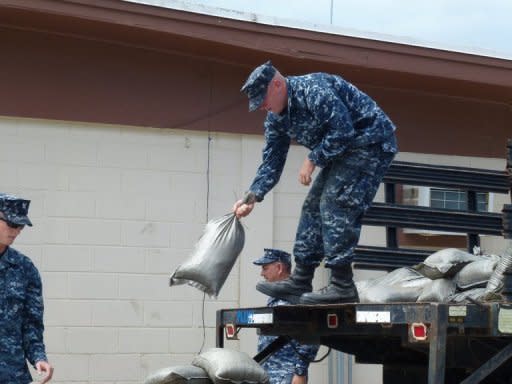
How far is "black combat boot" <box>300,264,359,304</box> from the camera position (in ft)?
20.6

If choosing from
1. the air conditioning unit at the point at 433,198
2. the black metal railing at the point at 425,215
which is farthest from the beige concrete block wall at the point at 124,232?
the black metal railing at the point at 425,215

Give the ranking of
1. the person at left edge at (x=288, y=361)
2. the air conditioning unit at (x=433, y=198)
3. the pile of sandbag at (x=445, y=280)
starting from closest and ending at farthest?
the pile of sandbag at (x=445, y=280)
the person at left edge at (x=288, y=361)
the air conditioning unit at (x=433, y=198)

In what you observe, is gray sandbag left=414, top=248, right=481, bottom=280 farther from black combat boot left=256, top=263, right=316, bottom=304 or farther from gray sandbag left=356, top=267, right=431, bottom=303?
black combat boot left=256, top=263, right=316, bottom=304

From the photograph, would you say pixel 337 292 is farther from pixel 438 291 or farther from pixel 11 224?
pixel 11 224

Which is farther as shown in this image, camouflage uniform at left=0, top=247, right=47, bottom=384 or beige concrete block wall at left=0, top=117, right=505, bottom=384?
beige concrete block wall at left=0, top=117, right=505, bottom=384

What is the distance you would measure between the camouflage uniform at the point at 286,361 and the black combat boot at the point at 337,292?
57.2 inches

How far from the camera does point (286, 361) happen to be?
7895 mm

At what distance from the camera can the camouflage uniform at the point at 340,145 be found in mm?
6199

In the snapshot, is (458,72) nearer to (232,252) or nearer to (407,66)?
(407,66)

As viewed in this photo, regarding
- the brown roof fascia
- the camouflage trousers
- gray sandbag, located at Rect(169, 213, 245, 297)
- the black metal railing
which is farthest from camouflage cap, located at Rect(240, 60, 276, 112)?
the brown roof fascia

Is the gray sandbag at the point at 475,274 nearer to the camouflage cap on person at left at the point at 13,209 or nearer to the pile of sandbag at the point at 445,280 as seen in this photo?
the pile of sandbag at the point at 445,280

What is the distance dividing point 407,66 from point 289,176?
1.59 meters

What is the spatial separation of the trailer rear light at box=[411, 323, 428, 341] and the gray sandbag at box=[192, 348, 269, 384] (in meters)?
1.22

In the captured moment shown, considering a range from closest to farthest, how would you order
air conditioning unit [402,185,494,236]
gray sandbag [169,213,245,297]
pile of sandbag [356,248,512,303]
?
pile of sandbag [356,248,512,303] → gray sandbag [169,213,245,297] → air conditioning unit [402,185,494,236]
